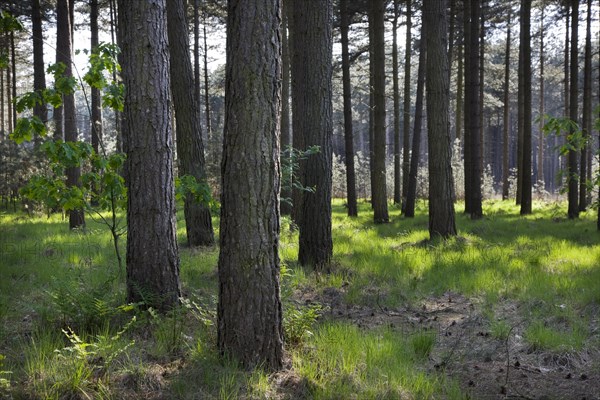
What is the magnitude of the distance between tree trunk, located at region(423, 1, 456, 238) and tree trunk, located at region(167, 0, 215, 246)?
4590 mm

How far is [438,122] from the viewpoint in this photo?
970 centimetres

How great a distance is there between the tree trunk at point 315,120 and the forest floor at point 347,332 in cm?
51

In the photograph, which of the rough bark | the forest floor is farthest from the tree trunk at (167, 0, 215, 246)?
the rough bark

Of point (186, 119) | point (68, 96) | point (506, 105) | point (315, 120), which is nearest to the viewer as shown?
point (315, 120)

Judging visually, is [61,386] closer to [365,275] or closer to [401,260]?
[365,275]

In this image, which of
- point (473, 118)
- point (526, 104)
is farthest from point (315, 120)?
point (526, 104)

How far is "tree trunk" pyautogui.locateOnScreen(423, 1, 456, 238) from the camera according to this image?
9523 millimetres

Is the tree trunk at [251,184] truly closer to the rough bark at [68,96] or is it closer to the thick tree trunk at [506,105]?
the rough bark at [68,96]

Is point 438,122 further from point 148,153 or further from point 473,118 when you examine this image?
point 148,153

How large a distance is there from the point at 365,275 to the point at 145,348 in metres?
3.59

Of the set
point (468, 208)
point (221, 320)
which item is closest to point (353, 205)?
point (468, 208)

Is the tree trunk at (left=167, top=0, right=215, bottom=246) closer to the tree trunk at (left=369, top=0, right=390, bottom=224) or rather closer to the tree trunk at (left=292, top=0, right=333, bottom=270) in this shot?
the tree trunk at (left=292, top=0, right=333, bottom=270)

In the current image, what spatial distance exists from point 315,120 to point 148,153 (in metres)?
3.14

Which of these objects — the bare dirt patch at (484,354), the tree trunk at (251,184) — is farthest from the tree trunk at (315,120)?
the tree trunk at (251,184)
